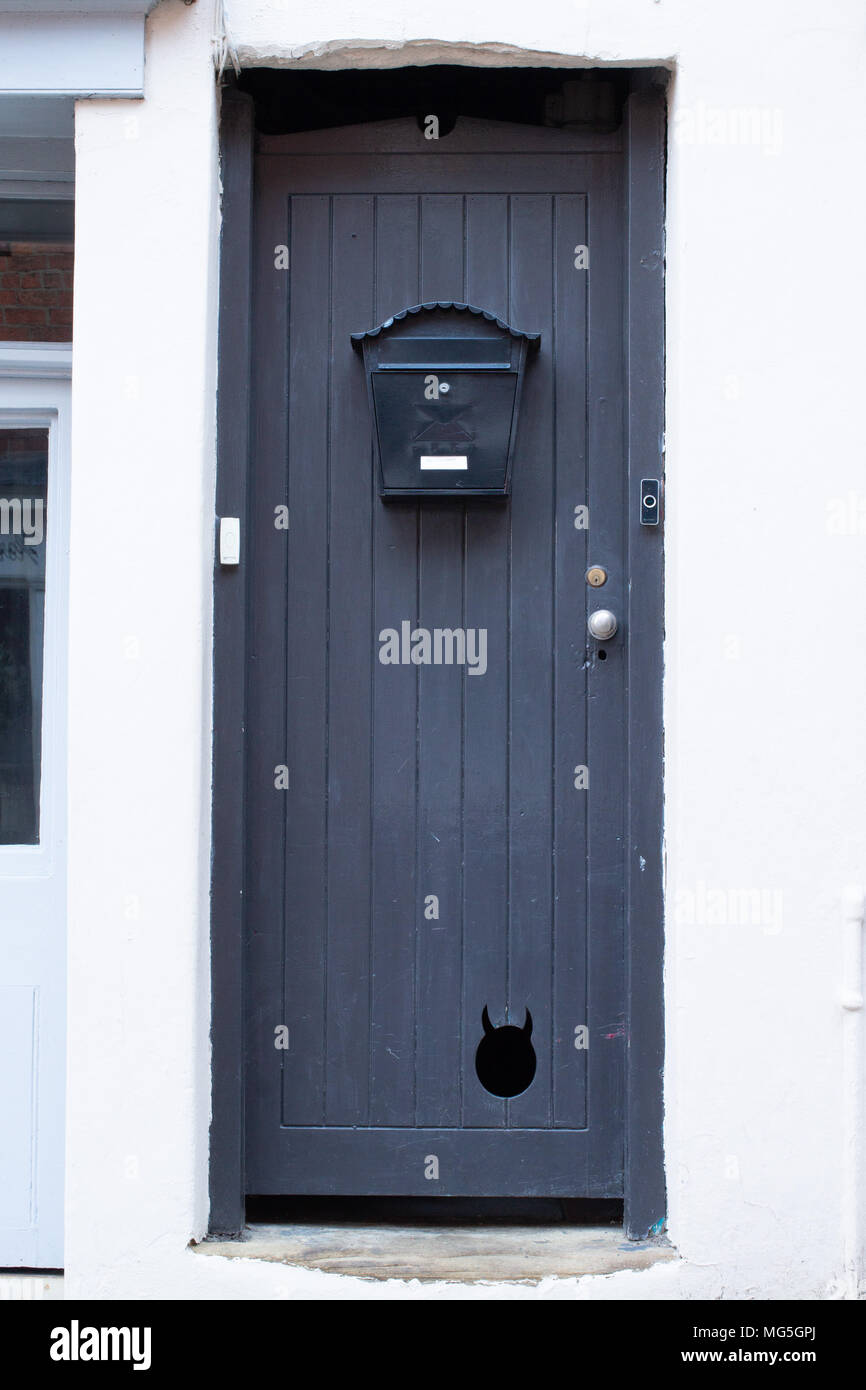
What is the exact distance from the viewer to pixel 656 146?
98.6 inches

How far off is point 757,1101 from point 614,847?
0.69 meters

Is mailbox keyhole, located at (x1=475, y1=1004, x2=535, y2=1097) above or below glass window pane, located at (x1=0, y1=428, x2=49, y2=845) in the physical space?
below

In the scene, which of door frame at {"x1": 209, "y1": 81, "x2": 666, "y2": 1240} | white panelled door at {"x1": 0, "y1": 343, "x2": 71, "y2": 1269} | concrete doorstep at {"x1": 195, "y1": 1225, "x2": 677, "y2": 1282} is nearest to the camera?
concrete doorstep at {"x1": 195, "y1": 1225, "x2": 677, "y2": 1282}

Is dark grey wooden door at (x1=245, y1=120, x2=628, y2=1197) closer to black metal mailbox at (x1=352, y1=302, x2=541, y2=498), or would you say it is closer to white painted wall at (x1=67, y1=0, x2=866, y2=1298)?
black metal mailbox at (x1=352, y1=302, x2=541, y2=498)

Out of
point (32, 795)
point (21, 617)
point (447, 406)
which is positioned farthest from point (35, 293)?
point (32, 795)

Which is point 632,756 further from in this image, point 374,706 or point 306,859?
point 306,859

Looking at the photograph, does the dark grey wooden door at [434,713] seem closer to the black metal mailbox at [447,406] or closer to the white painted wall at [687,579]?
the black metal mailbox at [447,406]

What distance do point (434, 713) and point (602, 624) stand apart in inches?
19.6

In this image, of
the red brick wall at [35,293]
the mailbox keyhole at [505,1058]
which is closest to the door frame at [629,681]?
the mailbox keyhole at [505,1058]

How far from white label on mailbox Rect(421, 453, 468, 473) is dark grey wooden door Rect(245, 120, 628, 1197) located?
12 centimetres

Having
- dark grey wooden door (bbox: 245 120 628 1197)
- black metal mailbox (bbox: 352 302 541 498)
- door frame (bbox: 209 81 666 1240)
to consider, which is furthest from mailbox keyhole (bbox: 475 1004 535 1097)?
black metal mailbox (bbox: 352 302 541 498)

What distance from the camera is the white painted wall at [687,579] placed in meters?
2.37

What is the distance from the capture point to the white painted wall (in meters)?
2.37

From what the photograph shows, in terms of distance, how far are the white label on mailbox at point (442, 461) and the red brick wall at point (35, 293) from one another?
1128mm
